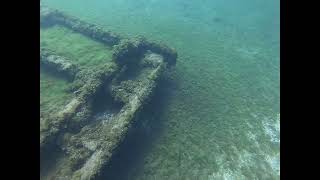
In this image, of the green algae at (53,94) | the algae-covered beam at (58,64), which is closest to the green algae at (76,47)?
the algae-covered beam at (58,64)

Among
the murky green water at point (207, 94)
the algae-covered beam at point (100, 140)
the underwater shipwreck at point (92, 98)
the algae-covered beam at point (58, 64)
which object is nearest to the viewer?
the algae-covered beam at point (100, 140)

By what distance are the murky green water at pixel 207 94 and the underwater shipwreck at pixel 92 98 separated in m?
1.73

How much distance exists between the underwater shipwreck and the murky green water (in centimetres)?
173

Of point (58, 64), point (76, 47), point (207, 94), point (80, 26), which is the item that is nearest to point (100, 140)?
point (58, 64)

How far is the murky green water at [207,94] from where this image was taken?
909 inches

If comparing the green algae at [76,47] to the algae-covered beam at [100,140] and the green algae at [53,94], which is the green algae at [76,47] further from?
the algae-covered beam at [100,140]

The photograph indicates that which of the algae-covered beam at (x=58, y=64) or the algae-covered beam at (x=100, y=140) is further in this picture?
the algae-covered beam at (x=58, y=64)

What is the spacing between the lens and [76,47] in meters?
33.9

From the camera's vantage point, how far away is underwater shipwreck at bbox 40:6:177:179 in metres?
20.6

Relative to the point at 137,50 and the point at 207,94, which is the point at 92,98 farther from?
the point at 207,94

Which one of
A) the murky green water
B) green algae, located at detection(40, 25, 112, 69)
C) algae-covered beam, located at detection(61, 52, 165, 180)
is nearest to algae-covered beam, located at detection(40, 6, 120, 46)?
green algae, located at detection(40, 25, 112, 69)
